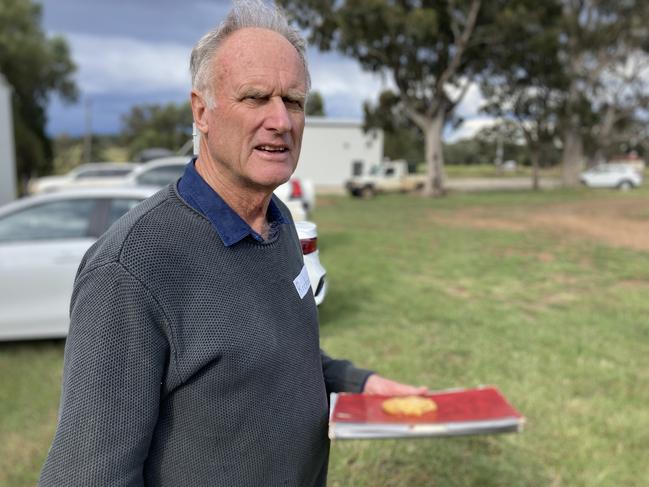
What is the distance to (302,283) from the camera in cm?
140

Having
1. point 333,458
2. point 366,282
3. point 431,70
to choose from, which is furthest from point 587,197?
point 333,458

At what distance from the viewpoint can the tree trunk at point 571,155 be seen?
3256 centimetres

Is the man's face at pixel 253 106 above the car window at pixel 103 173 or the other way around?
above

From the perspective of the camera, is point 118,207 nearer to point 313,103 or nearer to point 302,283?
point 313,103

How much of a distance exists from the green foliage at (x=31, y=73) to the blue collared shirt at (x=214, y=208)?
104 feet

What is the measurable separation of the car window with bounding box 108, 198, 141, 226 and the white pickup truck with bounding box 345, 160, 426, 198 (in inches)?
911

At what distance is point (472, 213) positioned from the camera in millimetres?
18328

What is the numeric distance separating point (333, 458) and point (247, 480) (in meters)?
2.15

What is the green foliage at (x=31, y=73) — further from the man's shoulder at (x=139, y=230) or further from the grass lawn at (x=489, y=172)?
the man's shoulder at (x=139, y=230)

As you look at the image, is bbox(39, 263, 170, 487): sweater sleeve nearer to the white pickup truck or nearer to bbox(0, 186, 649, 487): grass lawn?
bbox(0, 186, 649, 487): grass lawn

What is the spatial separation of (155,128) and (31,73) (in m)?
46.3

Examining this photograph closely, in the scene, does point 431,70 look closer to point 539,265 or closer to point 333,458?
point 539,265

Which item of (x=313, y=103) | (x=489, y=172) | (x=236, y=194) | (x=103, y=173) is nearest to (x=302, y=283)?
(x=236, y=194)

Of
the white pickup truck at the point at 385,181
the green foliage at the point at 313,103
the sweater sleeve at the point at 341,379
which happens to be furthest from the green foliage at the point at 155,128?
the sweater sleeve at the point at 341,379
